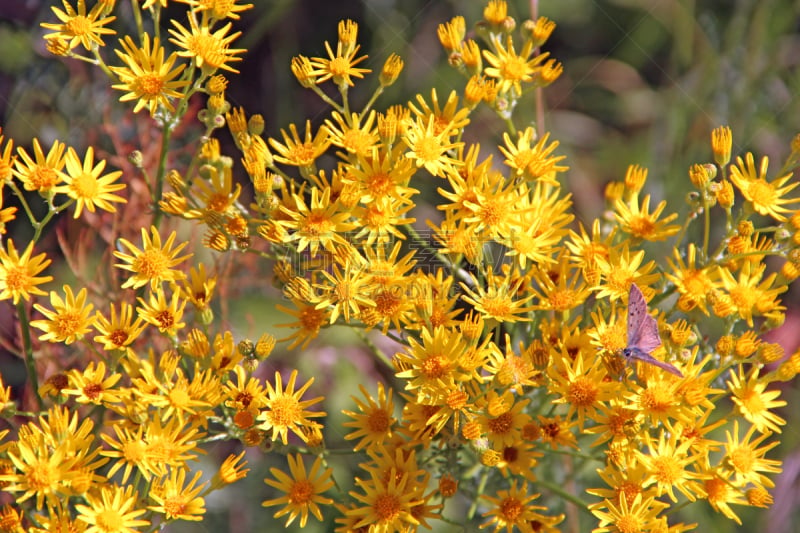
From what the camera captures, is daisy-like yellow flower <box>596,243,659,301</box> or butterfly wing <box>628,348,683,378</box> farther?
daisy-like yellow flower <box>596,243,659,301</box>

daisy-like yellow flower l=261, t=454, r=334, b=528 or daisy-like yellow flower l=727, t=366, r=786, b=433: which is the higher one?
daisy-like yellow flower l=727, t=366, r=786, b=433

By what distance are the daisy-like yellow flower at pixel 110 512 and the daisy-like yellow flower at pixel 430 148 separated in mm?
768

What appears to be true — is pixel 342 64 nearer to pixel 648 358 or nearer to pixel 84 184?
pixel 84 184

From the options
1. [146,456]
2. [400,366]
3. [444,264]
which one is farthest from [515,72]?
[146,456]

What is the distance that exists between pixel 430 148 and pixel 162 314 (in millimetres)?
584

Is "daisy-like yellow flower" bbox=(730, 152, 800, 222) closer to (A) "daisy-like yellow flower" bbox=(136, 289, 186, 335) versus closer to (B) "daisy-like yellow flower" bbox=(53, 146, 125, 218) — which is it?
(A) "daisy-like yellow flower" bbox=(136, 289, 186, 335)

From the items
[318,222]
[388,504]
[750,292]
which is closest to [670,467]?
[750,292]

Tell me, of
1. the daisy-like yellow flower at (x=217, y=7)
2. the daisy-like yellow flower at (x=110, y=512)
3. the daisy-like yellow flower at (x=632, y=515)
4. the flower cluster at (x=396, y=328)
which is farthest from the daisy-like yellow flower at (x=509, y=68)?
the daisy-like yellow flower at (x=110, y=512)

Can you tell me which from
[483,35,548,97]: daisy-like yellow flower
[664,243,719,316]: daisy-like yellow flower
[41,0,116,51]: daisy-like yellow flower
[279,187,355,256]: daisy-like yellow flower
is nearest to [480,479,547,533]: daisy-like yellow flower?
[664,243,719,316]: daisy-like yellow flower

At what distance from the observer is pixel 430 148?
1372 mm

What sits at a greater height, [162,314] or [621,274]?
[621,274]

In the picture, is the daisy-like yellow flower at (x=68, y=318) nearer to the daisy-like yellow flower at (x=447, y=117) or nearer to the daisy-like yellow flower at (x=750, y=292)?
the daisy-like yellow flower at (x=447, y=117)

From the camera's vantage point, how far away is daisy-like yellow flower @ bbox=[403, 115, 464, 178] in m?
1.36

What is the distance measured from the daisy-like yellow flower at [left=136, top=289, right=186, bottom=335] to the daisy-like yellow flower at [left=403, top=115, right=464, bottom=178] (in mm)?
505
